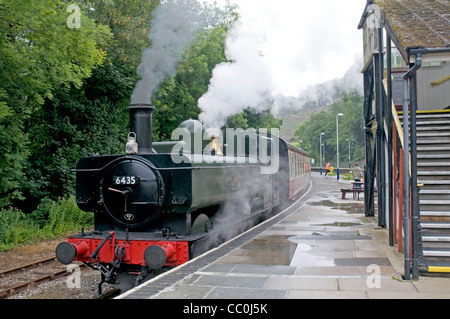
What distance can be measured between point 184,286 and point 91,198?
8.39 ft

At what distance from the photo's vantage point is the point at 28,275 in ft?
27.4

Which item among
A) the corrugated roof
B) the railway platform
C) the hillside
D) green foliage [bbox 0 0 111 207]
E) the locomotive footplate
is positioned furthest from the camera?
the hillside

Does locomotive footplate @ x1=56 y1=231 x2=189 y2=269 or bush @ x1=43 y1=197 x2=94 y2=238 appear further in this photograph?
bush @ x1=43 y1=197 x2=94 y2=238

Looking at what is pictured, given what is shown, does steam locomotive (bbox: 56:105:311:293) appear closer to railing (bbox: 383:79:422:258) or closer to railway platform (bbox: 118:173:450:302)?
railway platform (bbox: 118:173:450:302)

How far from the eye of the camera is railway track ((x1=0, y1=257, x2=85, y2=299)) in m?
7.31

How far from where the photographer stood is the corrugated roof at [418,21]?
5.74 meters

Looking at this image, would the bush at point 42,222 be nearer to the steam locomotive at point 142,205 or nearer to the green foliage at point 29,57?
the green foliage at point 29,57

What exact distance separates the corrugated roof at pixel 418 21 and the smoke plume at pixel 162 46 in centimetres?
398

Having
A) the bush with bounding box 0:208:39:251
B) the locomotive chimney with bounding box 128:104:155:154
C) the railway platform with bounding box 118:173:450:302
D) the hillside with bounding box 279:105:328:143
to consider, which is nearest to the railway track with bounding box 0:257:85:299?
the bush with bounding box 0:208:39:251

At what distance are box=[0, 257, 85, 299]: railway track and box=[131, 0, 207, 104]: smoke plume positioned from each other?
11.9 feet

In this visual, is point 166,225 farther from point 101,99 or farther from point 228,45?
point 101,99

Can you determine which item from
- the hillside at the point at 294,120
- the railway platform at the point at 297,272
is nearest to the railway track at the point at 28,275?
the railway platform at the point at 297,272

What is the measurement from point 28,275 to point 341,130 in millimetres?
86330

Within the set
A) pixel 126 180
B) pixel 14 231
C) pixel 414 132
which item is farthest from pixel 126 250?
pixel 14 231
